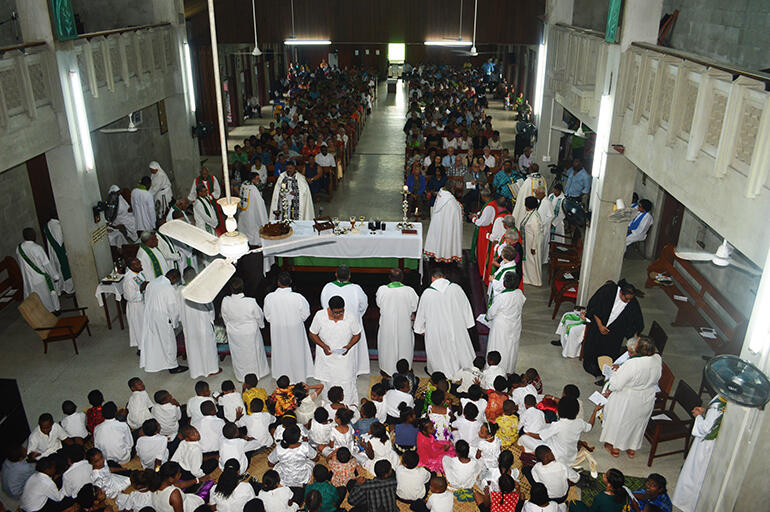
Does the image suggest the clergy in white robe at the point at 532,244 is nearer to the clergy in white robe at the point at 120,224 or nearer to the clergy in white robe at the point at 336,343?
the clergy in white robe at the point at 336,343

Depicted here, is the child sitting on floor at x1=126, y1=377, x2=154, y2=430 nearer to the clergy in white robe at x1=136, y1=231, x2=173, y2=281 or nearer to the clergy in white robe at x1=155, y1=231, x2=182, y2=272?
the clergy in white robe at x1=136, y1=231, x2=173, y2=281

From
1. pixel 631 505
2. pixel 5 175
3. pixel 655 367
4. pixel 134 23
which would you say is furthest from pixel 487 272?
pixel 134 23

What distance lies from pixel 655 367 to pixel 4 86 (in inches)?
349

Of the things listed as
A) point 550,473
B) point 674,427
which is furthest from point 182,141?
point 674,427

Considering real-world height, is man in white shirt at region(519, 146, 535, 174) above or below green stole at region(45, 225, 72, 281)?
above

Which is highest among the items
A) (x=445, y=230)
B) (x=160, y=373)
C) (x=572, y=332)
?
(x=445, y=230)

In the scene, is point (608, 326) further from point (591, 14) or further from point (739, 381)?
point (591, 14)

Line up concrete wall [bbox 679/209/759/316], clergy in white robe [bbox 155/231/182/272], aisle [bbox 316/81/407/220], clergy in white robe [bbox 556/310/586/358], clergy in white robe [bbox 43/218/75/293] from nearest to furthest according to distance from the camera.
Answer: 1. clergy in white robe [bbox 556/310/586/358]
2. concrete wall [bbox 679/209/759/316]
3. clergy in white robe [bbox 155/231/182/272]
4. clergy in white robe [bbox 43/218/75/293]
5. aisle [bbox 316/81/407/220]

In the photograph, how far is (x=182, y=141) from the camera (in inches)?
594

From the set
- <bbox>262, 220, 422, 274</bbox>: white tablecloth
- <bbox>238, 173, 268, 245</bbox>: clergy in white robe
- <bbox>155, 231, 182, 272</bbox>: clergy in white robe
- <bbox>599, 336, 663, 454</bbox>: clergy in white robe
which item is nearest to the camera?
<bbox>599, 336, 663, 454</bbox>: clergy in white robe

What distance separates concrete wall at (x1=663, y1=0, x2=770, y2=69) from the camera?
8.41 meters

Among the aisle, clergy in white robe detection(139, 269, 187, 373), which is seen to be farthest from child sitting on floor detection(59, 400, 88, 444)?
the aisle

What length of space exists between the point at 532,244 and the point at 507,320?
3350 millimetres

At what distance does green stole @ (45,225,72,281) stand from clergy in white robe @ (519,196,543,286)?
27.5ft
